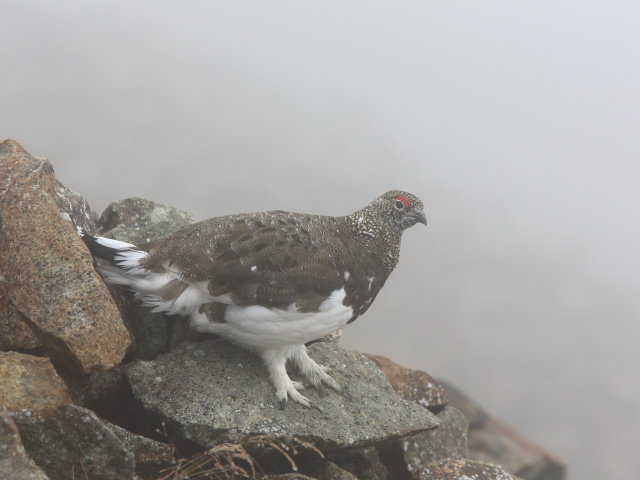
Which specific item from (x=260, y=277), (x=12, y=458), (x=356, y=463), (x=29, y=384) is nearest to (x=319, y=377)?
(x=356, y=463)

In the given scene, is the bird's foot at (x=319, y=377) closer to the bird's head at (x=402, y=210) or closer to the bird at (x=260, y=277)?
the bird at (x=260, y=277)

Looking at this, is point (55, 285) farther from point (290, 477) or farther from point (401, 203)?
point (401, 203)

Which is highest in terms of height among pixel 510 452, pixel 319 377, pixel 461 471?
pixel 461 471

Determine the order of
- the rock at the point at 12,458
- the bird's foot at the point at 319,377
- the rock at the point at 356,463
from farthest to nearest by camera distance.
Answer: the bird's foot at the point at 319,377, the rock at the point at 356,463, the rock at the point at 12,458

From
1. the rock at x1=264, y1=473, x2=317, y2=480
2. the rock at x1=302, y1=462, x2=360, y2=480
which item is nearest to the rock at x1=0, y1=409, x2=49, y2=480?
the rock at x1=264, y1=473, x2=317, y2=480

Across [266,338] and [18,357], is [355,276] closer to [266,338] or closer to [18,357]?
[266,338]

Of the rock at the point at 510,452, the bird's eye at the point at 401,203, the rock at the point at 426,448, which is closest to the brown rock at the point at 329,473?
the rock at the point at 426,448
